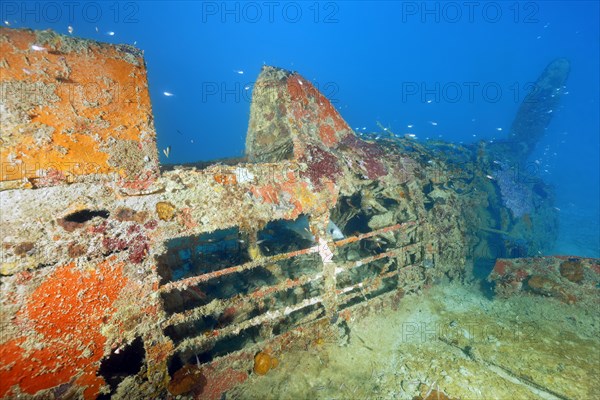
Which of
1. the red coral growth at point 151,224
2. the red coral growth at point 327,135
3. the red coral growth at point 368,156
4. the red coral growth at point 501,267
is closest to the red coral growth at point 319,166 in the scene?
the red coral growth at point 327,135

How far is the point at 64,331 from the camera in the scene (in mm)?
2332

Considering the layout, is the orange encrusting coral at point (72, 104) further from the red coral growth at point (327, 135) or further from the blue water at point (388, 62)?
the blue water at point (388, 62)

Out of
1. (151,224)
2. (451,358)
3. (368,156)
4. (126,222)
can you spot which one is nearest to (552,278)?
(451,358)

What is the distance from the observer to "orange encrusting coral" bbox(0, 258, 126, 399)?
218cm

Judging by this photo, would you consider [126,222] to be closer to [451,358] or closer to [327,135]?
[327,135]

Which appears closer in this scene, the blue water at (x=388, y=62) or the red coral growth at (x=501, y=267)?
the red coral growth at (x=501, y=267)

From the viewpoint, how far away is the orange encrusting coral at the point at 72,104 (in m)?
2.14

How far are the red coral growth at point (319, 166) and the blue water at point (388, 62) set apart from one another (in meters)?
76.3

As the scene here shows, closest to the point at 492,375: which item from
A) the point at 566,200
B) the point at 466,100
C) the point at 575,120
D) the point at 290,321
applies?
the point at 290,321

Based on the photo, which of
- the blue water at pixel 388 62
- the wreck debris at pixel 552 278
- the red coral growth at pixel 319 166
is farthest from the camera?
the blue water at pixel 388 62

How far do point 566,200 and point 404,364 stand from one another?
117ft

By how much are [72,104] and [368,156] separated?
3.78m

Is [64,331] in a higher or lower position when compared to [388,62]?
lower

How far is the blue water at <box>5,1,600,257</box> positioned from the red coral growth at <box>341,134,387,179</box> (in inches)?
2967
